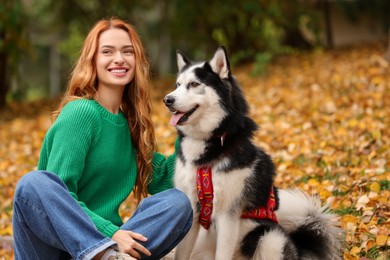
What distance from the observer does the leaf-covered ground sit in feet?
11.9

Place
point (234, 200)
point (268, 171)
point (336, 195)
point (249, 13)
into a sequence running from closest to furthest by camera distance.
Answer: point (234, 200) → point (268, 171) → point (336, 195) → point (249, 13)

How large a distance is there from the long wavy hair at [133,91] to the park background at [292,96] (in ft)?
3.30

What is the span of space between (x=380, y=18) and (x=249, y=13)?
4.54 m

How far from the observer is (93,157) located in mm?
2850

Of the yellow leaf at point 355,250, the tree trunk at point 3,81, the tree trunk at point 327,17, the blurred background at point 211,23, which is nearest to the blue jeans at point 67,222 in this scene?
the yellow leaf at point 355,250

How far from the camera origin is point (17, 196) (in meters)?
2.55

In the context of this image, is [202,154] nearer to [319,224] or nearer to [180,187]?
[180,187]

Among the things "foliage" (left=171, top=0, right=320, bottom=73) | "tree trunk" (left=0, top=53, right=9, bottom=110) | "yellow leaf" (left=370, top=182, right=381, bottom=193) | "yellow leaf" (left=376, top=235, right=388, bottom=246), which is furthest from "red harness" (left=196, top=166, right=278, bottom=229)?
"tree trunk" (left=0, top=53, right=9, bottom=110)

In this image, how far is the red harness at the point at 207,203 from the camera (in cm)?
288

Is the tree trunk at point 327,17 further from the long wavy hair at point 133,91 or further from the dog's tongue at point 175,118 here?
the dog's tongue at point 175,118

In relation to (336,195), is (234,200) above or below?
above

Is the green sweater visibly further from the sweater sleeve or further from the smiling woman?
the smiling woman

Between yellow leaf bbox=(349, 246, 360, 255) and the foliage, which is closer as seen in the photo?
yellow leaf bbox=(349, 246, 360, 255)

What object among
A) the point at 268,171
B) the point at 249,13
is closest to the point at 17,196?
the point at 268,171
